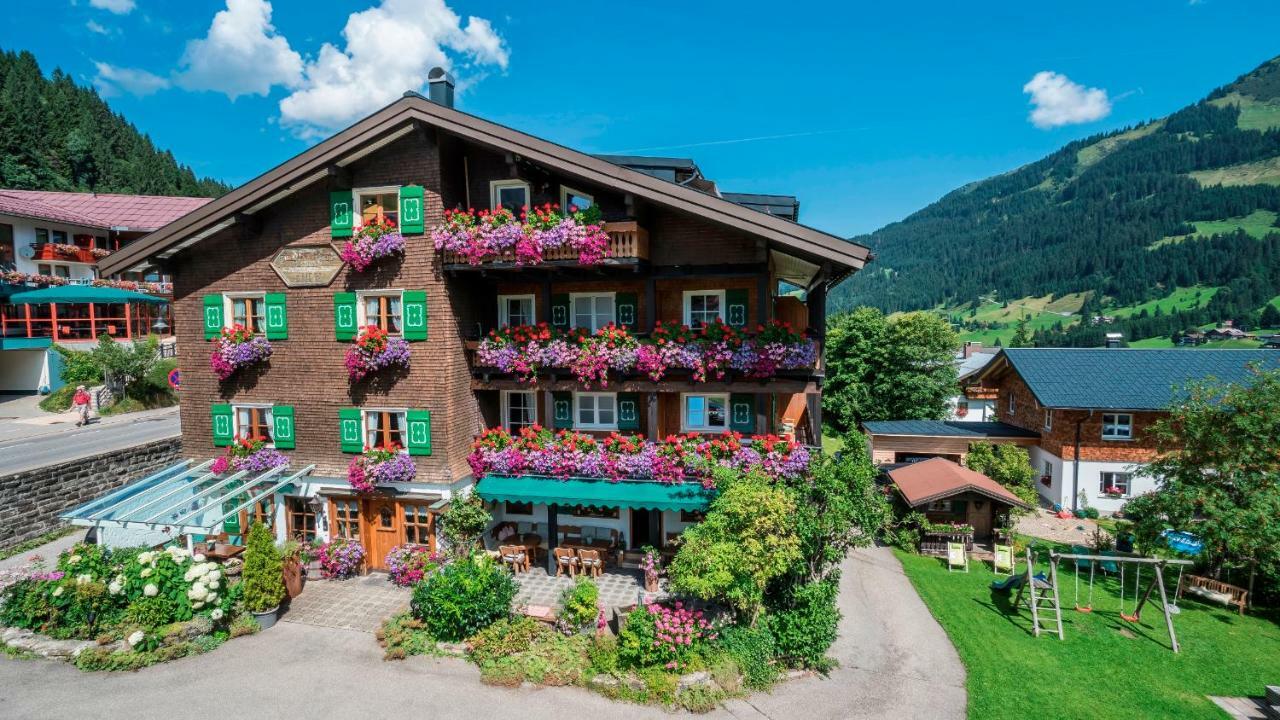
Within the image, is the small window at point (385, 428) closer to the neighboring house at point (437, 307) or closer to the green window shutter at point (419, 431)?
the neighboring house at point (437, 307)

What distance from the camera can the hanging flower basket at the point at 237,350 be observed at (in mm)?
17859

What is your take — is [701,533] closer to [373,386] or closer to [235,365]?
[373,386]

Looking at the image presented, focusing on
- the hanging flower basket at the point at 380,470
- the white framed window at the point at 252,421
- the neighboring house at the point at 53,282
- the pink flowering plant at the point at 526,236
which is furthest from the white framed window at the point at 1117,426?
the neighboring house at the point at 53,282

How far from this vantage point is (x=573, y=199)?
17.5 metres

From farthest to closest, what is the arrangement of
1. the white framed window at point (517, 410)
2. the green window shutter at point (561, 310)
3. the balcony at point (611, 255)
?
1. the white framed window at point (517, 410)
2. the green window shutter at point (561, 310)
3. the balcony at point (611, 255)

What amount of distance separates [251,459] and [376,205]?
28.2ft

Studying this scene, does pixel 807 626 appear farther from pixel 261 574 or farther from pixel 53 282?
pixel 53 282

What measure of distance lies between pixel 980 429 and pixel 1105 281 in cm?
18804

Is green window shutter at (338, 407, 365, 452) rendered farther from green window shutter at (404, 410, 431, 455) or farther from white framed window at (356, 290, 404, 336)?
white framed window at (356, 290, 404, 336)

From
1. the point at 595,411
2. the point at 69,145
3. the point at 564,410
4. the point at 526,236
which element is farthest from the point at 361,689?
the point at 69,145

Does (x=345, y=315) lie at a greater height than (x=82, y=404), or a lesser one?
greater

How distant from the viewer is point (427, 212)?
16.8 meters

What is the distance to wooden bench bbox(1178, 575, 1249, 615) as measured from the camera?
55.8 feet

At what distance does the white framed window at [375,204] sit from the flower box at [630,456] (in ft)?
23.2
